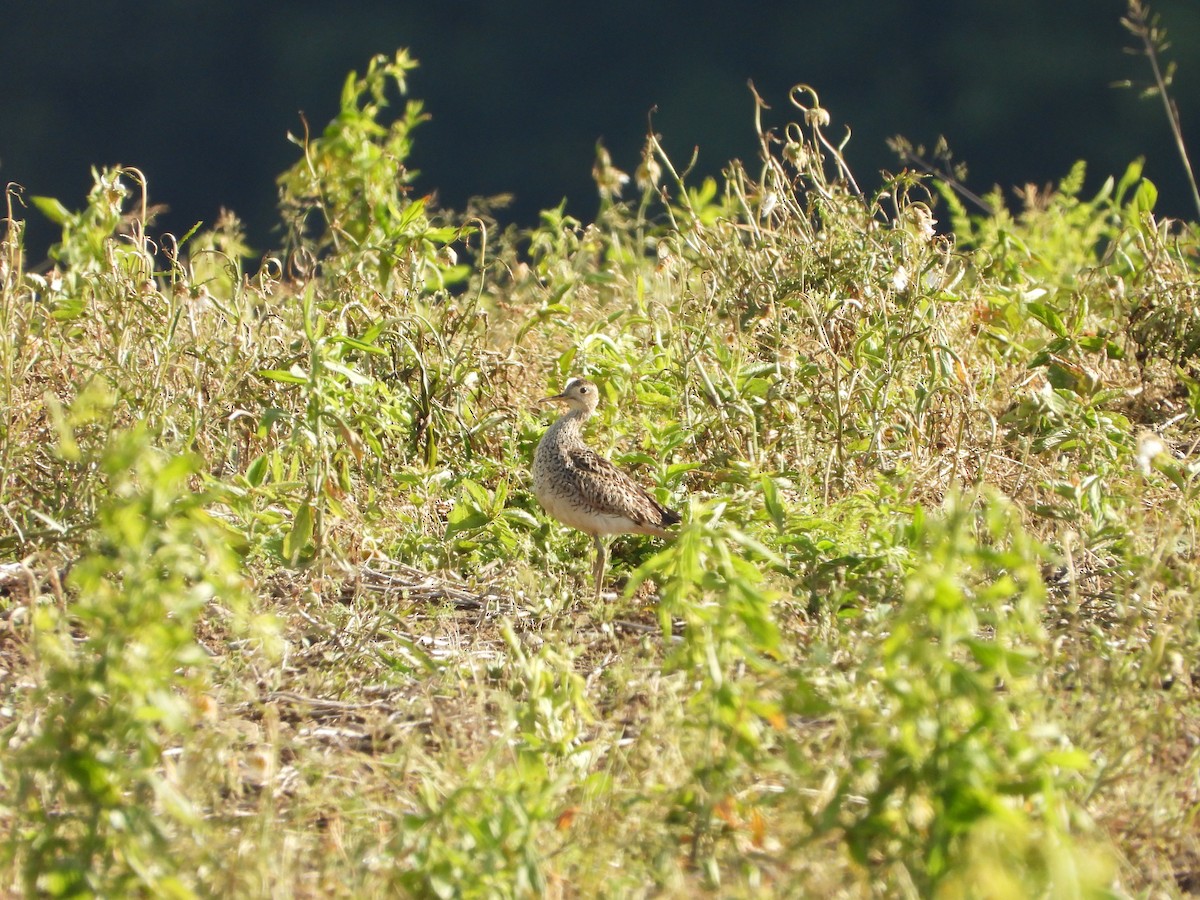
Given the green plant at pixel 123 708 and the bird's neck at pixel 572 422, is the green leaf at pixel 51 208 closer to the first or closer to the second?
the bird's neck at pixel 572 422

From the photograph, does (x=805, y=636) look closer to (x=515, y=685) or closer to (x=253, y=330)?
(x=515, y=685)

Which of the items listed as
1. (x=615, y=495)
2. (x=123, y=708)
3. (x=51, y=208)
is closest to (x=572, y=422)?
(x=615, y=495)

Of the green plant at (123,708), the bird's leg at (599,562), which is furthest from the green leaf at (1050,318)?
the green plant at (123,708)

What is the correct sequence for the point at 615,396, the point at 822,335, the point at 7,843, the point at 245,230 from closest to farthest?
the point at 7,843
the point at 822,335
the point at 615,396
the point at 245,230

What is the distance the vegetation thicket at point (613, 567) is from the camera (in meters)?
2.71

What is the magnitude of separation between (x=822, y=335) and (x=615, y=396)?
0.81 m


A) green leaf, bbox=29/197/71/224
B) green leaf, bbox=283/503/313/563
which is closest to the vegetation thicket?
green leaf, bbox=283/503/313/563

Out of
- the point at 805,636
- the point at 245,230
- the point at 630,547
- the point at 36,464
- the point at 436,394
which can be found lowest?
the point at 805,636

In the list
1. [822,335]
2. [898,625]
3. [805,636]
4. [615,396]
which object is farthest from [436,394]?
[898,625]

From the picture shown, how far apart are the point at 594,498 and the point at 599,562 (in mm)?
223

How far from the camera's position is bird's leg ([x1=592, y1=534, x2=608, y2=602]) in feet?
15.0

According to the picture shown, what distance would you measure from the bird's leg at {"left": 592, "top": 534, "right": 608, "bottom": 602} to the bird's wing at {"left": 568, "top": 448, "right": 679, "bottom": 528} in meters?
0.14

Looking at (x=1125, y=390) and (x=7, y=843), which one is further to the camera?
(x=1125, y=390)

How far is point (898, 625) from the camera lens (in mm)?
2578
